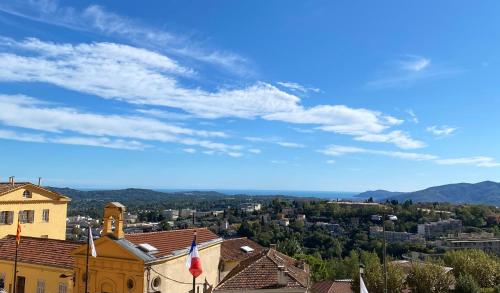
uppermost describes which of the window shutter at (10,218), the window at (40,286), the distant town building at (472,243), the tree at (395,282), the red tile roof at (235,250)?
the window shutter at (10,218)

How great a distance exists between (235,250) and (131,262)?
14.4 metres

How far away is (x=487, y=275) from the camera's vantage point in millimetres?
47844

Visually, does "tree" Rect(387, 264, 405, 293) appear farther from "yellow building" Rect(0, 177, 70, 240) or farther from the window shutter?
the window shutter

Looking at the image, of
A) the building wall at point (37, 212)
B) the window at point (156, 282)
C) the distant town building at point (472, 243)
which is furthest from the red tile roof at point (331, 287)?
the distant town building at point (472, 243)

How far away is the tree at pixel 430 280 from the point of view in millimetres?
43562

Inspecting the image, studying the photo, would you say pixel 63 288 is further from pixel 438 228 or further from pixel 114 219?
pixel 438 228

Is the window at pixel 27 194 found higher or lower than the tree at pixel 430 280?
higher

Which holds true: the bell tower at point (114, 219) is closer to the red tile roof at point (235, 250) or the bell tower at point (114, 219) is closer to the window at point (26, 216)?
the red tile roof at point (235, 250)

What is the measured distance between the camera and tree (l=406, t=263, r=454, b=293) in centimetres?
4356

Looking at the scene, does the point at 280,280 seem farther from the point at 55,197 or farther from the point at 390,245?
the point at 390,245

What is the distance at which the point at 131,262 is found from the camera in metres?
25.9

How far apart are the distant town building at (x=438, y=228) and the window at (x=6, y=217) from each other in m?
159

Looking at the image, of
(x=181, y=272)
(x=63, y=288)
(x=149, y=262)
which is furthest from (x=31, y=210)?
(x=149, y=262)

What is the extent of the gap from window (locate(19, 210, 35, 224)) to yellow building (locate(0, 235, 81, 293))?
889cm
